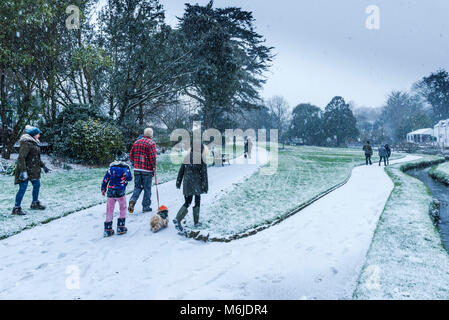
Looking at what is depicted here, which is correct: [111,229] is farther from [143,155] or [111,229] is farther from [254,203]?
[254,203]

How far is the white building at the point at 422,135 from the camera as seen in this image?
55.4 metres

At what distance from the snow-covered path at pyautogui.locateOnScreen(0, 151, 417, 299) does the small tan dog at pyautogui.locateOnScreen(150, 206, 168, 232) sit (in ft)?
0.46

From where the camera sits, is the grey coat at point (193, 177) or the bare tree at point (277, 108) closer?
the grey coat at point (193, 177)

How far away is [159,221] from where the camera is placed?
5.66 metres

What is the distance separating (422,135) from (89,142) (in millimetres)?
63934

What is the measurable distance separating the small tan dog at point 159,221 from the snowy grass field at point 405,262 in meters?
3.69

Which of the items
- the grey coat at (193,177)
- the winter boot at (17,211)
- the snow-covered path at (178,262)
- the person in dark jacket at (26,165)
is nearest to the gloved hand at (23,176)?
the person in dark jacket at (26,165)

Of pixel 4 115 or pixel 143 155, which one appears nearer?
pixel 143 155

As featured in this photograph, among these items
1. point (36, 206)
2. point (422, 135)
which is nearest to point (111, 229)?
point (36, 206)

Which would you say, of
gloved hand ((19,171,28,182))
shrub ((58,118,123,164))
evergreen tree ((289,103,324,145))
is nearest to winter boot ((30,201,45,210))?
gloved hand ((19,171,28,182))

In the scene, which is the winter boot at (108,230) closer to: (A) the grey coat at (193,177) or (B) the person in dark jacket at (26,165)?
(A) the grey coat at (193,177)

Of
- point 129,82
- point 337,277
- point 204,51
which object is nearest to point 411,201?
point 337,277

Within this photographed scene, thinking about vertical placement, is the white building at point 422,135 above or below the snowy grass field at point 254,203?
above
